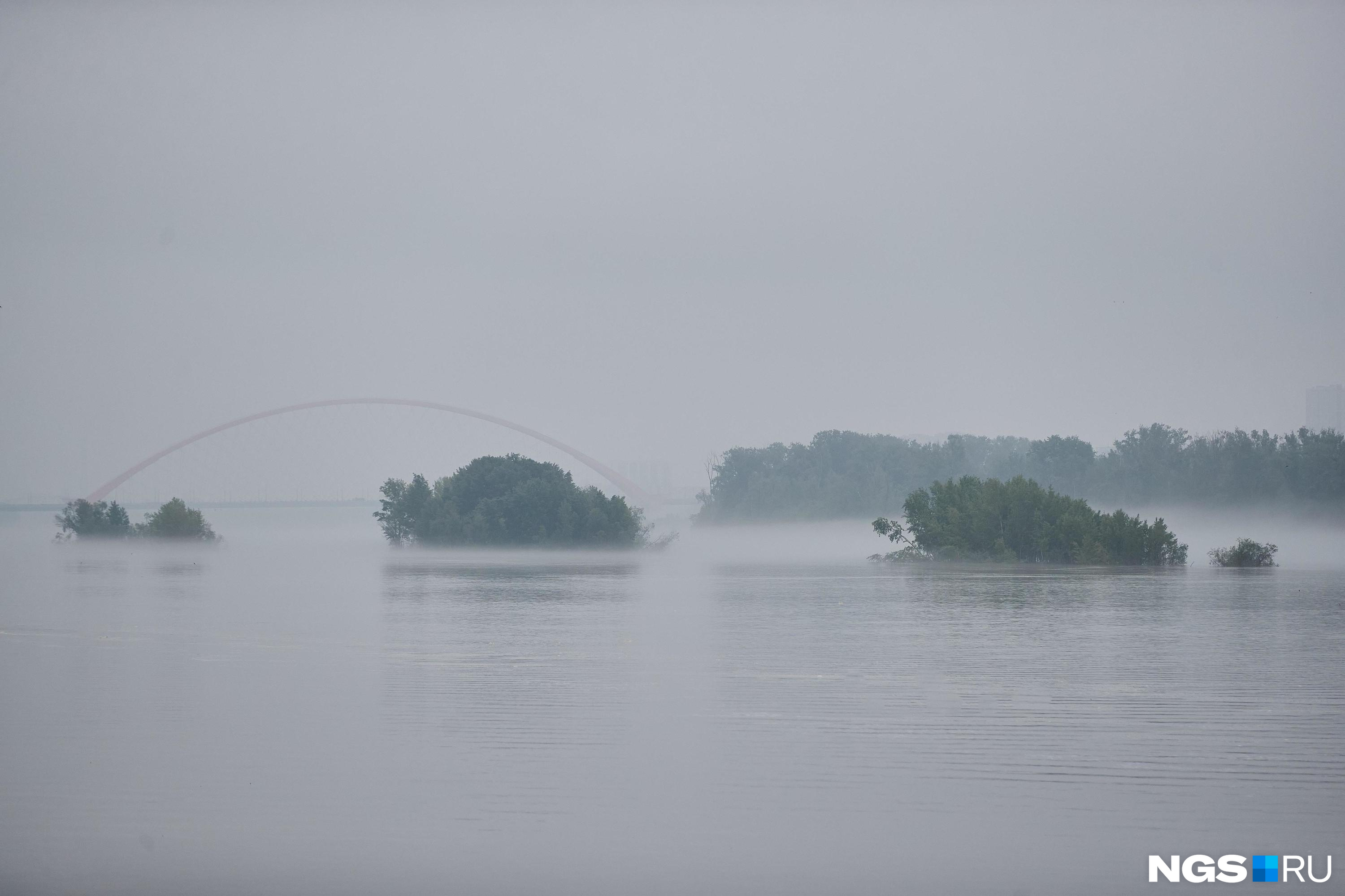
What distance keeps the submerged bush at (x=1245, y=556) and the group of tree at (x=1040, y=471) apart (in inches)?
512

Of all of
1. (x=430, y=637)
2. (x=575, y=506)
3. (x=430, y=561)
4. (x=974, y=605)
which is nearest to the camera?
(x=430, y=637)

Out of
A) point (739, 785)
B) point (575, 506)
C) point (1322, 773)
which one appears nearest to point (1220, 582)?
point (1322, 773)

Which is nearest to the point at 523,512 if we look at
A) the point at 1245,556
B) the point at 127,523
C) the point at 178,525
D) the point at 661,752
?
the point at 178,525

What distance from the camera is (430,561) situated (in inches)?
1554

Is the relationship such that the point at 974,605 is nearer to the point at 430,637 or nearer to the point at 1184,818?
the point at 430,637

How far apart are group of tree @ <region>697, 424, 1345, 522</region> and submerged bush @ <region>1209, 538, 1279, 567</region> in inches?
512

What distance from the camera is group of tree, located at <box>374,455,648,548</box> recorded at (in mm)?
47844

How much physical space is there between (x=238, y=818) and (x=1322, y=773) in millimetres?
6011

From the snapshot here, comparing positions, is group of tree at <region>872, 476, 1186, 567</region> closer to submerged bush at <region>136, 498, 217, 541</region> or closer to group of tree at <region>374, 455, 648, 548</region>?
group of tree at <region>374, 455, 648, 548</region>

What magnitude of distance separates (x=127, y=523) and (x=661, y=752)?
5675cm

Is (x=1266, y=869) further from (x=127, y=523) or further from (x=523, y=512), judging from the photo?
(x=127, y=523)

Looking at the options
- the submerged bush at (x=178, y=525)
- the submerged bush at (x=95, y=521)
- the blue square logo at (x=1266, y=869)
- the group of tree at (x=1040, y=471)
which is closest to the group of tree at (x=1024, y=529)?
the group of tree at (x=1040, y=471)

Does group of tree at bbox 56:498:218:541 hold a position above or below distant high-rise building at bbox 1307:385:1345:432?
below

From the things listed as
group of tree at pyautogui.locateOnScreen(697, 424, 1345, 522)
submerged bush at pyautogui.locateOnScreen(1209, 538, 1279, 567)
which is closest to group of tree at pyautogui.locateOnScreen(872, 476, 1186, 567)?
submerged bush at pyautogui.locateOnScreen(1209, 538, 1279, 567)
